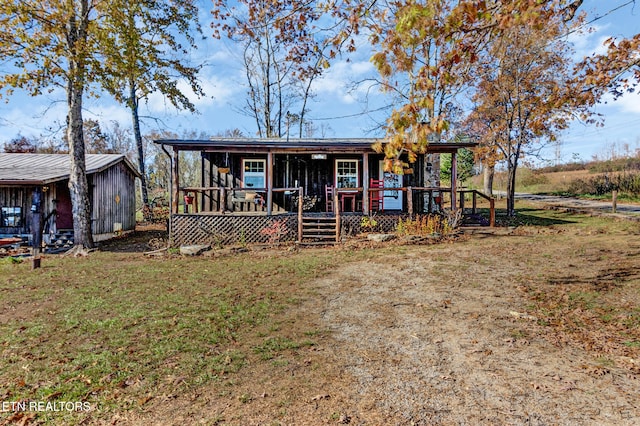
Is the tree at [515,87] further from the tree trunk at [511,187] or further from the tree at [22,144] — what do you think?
the tree at [22,144]

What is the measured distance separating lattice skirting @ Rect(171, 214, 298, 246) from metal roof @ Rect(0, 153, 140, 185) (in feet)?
16.2

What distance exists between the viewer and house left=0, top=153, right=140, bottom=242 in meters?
13.1

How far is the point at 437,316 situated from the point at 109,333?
4.39 m

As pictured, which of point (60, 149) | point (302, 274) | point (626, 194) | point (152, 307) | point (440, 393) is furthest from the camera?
point (60, 149)

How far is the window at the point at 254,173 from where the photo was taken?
15.0 m

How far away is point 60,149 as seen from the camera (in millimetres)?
29672

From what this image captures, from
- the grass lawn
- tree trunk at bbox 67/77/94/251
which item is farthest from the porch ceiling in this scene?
the grass lawn

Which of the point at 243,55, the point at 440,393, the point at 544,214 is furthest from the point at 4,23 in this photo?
the point at 544,214

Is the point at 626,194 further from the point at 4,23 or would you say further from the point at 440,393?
the point at 4,23

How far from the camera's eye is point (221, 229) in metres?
12.0

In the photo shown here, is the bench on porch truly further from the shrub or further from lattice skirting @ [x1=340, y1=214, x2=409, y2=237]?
the shrub

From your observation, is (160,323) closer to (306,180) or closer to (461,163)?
(306,180)

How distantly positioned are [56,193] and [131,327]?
38.4 ft

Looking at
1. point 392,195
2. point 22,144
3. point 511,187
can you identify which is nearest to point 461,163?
point 511,187
